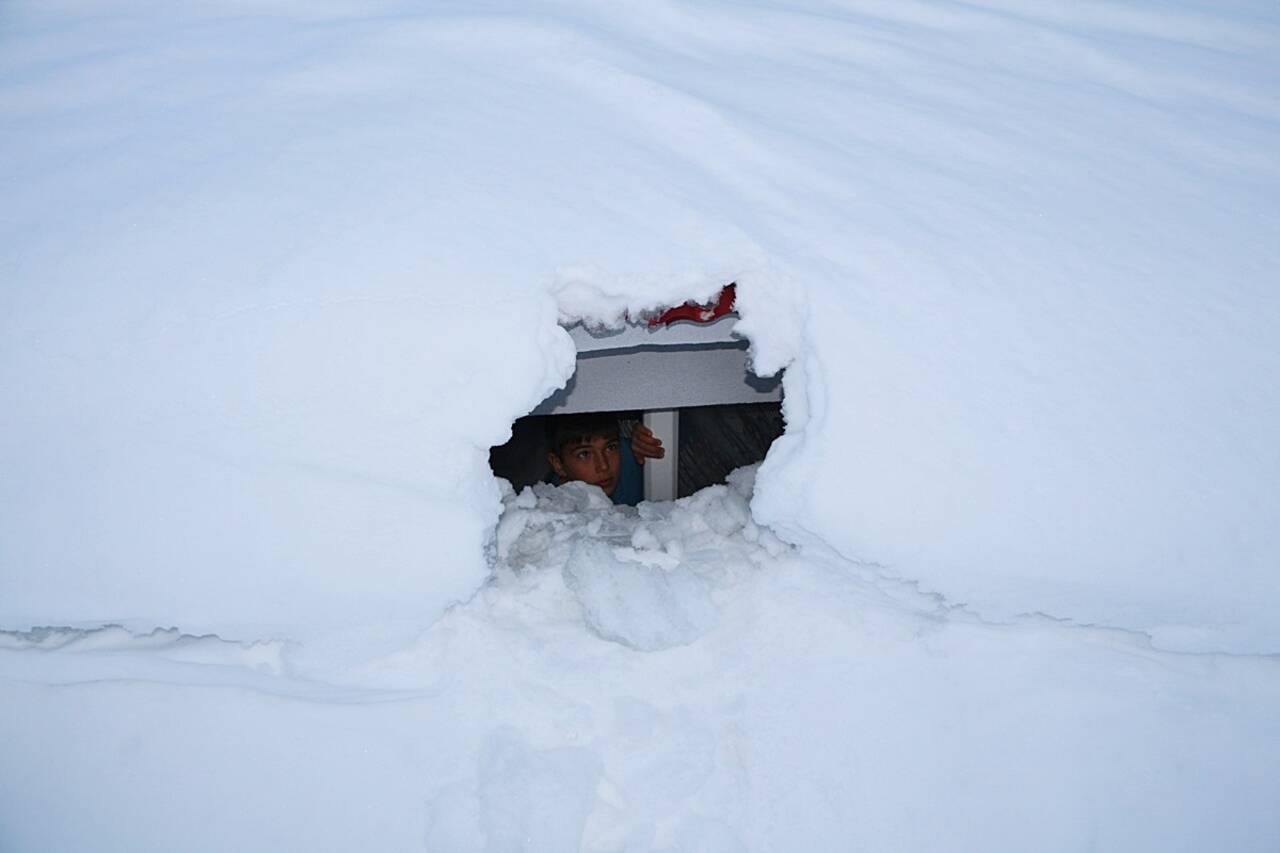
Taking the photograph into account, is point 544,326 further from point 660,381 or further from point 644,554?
point 660,381

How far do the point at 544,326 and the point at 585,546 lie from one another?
460 mm

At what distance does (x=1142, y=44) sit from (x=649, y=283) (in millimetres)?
1527

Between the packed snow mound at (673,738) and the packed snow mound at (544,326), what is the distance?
0.09m

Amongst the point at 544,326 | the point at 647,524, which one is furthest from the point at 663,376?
the point at 544,326

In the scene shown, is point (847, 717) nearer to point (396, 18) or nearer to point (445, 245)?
point (445, 245)

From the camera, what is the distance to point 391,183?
1.37 meters

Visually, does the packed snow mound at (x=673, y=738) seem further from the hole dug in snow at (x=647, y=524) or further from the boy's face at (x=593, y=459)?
the boy's face at (x=593, y=459)

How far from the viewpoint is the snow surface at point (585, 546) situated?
1.21 metres

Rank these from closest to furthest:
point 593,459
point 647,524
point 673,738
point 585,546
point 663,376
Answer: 1. point 673,738
2. point 585,546
3. point 647,524
4. point 663,376
5. point 593,459

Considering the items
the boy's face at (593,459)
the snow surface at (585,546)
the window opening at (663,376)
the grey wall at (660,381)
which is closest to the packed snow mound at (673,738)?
the snow surface at (585,546)

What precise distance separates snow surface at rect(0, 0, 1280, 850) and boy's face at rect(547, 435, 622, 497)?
146cm

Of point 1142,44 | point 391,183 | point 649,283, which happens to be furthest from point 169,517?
point 1142,44

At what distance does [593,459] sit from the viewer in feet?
9.66

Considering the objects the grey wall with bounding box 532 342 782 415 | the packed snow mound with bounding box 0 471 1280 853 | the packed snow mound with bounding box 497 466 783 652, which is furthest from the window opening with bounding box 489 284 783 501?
the packed snow mound with bounding box 0 471 1280 853
